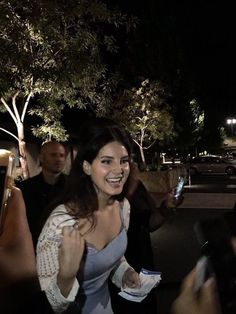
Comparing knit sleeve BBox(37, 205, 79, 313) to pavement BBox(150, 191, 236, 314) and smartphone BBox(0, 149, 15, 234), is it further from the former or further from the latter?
pavement BBox(150, 191, 236, 314)

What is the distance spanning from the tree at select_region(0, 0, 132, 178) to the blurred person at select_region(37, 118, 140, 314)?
244 inches

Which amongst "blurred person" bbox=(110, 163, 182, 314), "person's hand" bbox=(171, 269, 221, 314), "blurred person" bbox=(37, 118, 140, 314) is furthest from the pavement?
"person's hand" bbox=(171, 269, 221, 314)

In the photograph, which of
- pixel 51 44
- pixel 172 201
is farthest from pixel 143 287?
pixel 51 44

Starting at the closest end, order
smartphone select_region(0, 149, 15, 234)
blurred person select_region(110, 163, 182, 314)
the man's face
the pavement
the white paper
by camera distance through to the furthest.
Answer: smartphone select_region(0, 149, 15, 234), the white paper, blurred person select_region(110, 163, 182, 314), the man's face, the pavement

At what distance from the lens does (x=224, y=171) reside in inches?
1352

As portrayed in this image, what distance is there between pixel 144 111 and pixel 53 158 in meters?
19.2

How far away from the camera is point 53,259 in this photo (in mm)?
2242

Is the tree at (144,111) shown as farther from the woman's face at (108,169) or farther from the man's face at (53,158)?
the woman's face at (108,169)

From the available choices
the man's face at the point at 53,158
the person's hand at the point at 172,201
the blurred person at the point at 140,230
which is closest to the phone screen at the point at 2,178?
the blurred person at the point at 140,230

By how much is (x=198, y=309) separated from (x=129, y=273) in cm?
147

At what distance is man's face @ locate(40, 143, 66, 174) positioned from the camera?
4.41m

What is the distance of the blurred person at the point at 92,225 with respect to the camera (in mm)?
2220

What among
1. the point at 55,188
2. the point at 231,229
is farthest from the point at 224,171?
the point at 231,229

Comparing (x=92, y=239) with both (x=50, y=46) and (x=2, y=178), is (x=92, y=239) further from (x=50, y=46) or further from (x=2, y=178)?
(x=50, y=46)
